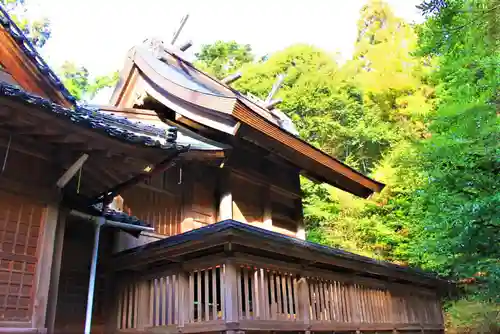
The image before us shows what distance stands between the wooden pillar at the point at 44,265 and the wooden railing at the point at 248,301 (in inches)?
73.2

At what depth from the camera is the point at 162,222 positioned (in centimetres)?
866

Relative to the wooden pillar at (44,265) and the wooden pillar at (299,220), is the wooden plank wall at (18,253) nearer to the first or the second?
the wooden pillar at (44,265)

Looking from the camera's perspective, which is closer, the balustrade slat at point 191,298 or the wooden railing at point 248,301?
the wooden railing at point 248,301

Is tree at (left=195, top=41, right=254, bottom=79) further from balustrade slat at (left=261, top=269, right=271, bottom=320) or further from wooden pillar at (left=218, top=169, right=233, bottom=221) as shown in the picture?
balustrade slat at (left=261, top=269, right=271, bottom=320)

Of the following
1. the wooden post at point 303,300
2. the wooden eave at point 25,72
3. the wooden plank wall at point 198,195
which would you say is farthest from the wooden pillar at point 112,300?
the wooden eave at point 25,72

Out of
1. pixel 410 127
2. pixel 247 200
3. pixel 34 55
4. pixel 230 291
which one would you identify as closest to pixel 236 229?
pixel 230 291

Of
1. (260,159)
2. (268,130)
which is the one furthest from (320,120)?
(268,130)

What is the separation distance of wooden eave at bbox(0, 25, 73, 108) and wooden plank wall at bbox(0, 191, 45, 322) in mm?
1428

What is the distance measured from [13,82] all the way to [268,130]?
4.89 meters

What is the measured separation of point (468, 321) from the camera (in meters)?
12.7

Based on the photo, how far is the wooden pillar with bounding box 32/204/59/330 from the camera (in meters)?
5.20

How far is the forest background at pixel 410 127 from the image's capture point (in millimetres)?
7328

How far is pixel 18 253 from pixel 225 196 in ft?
15.6

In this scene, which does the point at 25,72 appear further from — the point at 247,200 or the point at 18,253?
the point at 247,200
